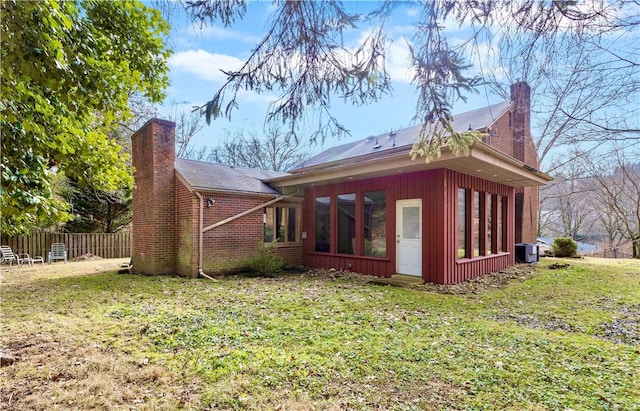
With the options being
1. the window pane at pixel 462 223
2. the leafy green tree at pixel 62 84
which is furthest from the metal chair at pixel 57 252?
the window pane at pixel 462 223

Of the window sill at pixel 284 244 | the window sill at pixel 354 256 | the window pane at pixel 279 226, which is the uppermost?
the window pane at pixel 279 226

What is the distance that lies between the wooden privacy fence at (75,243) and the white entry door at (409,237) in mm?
14183

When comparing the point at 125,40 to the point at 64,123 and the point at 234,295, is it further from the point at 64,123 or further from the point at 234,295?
the point at 234,295

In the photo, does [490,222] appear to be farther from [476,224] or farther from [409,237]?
[409,237]

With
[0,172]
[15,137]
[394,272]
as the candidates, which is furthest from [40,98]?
[394,272]

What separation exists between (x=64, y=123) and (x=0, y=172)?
78.0 inches

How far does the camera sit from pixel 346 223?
1012cm

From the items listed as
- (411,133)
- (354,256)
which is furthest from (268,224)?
(411,133)

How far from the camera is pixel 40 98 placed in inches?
139

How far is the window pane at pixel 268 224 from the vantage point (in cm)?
1062

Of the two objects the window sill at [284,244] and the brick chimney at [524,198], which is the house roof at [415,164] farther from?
the brick chimney at [524,198]

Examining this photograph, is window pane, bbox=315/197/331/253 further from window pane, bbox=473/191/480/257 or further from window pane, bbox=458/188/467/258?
window pane, bbox=473/191/480/257

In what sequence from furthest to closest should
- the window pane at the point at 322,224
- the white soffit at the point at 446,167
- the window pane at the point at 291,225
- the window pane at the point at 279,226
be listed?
the window pane at the point at 291,225 → the window pane at the point at 279,226 → the window pane at the point at 322,224 → the white soffit at the point at 446,167

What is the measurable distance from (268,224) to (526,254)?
9533 mm
